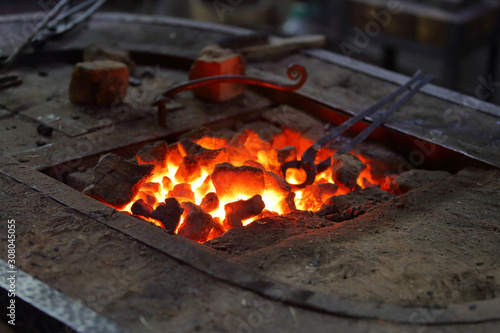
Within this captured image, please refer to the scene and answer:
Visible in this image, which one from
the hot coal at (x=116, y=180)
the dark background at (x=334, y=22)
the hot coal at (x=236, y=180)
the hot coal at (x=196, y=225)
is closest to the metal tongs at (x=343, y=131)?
the hot coal at (x=236, y=180)

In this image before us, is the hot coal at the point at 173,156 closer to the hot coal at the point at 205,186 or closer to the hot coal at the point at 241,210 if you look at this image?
the hot coal at the point at 205,186

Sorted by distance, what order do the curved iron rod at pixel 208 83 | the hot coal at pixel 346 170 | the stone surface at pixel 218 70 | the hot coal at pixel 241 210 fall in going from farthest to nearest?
the stone surface at pixel 218 70 < the curved iron rod at pixel 208 83 < the hot coal at pixel 346 170 < the hot coal at pixel 241 210

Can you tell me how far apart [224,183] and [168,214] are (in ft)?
1.19

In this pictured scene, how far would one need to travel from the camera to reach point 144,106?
12.2 feet

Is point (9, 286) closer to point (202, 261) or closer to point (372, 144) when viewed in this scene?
point (202, 261)

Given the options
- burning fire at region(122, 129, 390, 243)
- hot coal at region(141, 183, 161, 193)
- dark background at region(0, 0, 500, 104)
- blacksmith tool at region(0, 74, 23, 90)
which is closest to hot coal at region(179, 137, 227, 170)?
burning fire at region(122, 129, 390, 243)

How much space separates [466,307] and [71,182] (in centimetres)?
193

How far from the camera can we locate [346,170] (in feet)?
10.2

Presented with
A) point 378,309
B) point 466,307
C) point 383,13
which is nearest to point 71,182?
point 378,309

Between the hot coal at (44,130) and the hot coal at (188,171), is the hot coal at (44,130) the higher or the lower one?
the higher one

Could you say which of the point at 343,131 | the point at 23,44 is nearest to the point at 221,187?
the point at 343,131

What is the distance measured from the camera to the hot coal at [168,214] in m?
2.62

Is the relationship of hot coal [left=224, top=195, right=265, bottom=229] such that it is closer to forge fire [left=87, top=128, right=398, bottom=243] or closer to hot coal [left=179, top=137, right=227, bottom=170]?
forge fire [left=87, top=128, right=398, bottom=243]

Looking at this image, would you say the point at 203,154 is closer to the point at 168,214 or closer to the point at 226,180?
the point at 226,180
